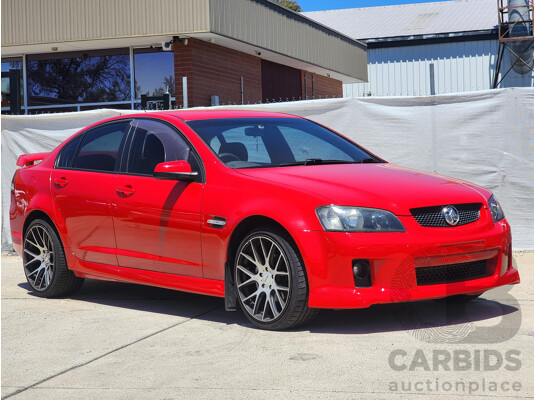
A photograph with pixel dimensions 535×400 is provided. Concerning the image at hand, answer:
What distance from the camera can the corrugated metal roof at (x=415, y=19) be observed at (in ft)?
123

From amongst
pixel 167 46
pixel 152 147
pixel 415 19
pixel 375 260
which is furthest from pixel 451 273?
pixel 415 19

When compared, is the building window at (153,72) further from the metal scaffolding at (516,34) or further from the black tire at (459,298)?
the metal scaffolding at (516,34)

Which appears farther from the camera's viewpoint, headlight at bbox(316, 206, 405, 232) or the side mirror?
the side mirror

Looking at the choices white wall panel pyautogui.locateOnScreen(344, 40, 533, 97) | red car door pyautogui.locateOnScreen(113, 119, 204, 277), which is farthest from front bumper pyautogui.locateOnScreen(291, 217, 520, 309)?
white wall panel pyautogui.locateOnScreen(344, 40, 533, 97)

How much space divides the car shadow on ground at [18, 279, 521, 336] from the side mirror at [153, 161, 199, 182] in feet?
3.62

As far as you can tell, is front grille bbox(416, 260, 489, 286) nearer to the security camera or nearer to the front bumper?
the front bumper

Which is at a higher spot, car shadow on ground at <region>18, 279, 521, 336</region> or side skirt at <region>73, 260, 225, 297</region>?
side skirt at <region>73, 260, 225, 297</region>

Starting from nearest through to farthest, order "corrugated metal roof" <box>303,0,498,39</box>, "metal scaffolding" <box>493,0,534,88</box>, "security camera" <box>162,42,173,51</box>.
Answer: "security camera" <box>162,42,173,51</box>
"metal scaffolding" <box>493,0,534,88</box>
"corrugated metal roof" <box>303,0,498,39</box>

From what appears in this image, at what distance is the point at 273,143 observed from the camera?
7.00 metres

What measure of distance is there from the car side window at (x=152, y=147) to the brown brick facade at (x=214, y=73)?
10065 mm

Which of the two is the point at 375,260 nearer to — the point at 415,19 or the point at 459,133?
the point at 459,133

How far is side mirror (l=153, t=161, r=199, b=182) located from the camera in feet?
21.2

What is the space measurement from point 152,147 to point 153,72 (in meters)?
11.3

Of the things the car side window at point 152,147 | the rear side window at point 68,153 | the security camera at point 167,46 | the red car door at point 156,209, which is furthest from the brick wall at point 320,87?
the red car door at point 156,209
